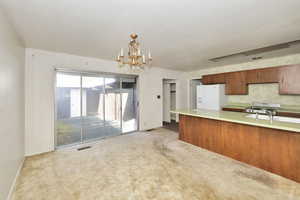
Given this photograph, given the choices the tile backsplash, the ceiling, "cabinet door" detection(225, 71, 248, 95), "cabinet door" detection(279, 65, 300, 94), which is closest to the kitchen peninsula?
the ceiling

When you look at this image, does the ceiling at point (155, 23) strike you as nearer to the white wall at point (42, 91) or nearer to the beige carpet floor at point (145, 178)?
the white wall at point (42, 91)

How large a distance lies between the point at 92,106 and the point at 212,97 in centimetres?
424

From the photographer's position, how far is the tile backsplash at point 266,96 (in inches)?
144

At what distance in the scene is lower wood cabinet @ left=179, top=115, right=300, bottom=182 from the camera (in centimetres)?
202

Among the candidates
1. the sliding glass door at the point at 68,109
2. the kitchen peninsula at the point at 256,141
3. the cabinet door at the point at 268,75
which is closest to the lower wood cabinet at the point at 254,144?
the kitchen peninsula at the point at 256,141

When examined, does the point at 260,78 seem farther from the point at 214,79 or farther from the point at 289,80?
the point at 214,79

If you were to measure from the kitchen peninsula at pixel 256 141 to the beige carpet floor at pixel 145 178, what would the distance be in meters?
0.17

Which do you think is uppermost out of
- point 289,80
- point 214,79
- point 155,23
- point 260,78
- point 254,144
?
point 155,23

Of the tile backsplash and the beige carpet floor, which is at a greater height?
the tile backsplash

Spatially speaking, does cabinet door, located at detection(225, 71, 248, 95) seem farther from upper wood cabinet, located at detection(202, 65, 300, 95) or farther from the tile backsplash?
the tile backsplash

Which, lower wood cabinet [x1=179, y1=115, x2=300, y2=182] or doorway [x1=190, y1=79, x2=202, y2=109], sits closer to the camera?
lower wood cabinet [x1=179, y1=115, x2=300, y2=182]

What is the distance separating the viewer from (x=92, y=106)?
153 inches

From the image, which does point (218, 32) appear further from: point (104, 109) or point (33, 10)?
point (104, 109)

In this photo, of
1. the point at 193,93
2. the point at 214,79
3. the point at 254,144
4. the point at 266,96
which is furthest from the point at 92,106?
the point at 266,96
